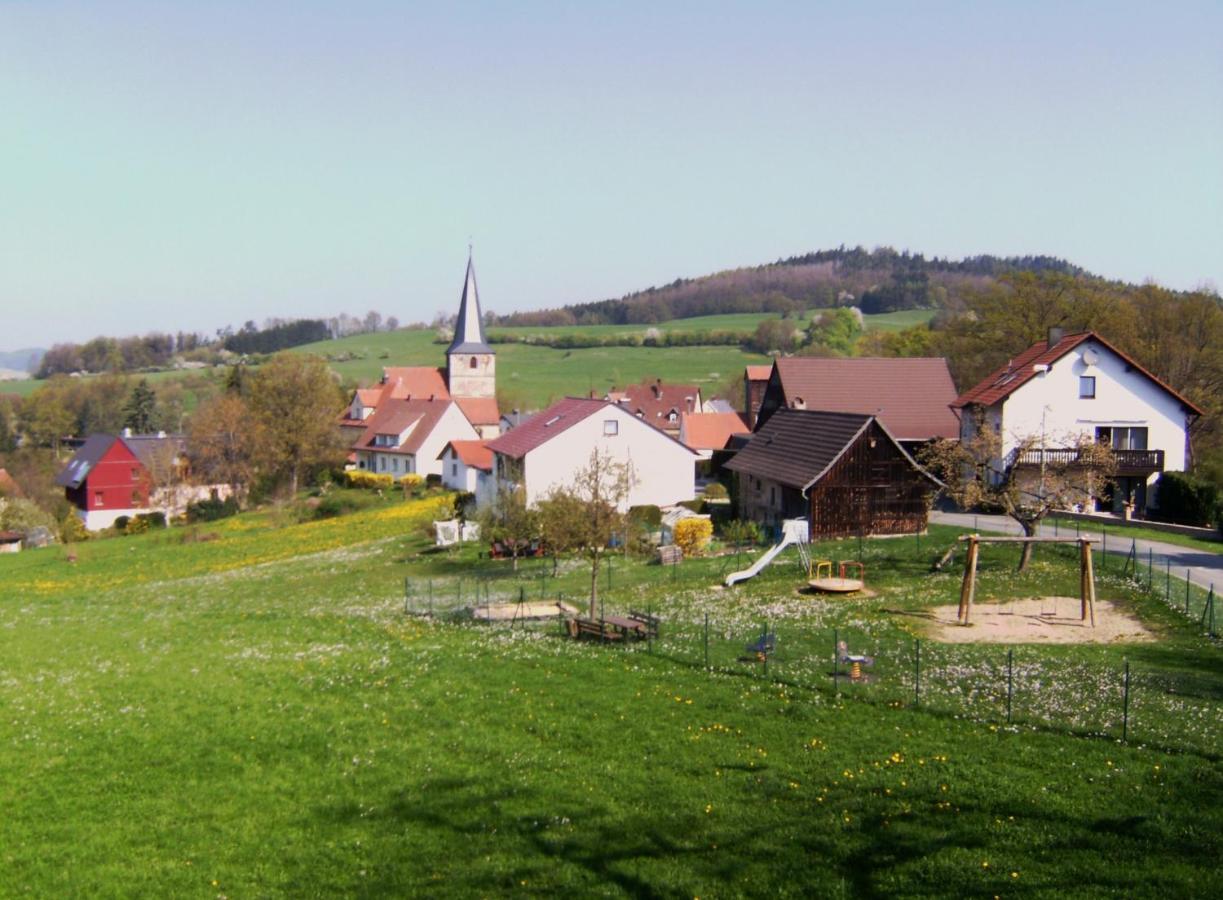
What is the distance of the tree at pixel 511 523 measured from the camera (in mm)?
39062

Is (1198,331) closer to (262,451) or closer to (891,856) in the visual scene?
(891,856)

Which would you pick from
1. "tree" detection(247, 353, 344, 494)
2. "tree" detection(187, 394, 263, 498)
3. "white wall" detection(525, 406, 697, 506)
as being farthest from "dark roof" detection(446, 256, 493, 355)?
"white wall" detection(525, 406, 697, 506)

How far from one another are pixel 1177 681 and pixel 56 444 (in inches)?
5241

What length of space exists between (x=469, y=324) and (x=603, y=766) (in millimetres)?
102548

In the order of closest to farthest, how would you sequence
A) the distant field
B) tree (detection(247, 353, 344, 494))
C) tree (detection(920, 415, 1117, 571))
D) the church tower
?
tree (detection(920, 415, 1117, 571))
tree (detection(247, 353, 344, 494))
the church tower
the distant field

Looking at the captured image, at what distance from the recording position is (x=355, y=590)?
39.5 m

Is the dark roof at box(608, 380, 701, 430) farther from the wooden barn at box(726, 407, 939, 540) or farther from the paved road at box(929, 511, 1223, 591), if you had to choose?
the wooden barn at box(726, 407, 939, 540)

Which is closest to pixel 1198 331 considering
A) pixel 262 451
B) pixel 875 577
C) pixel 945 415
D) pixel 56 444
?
pixel 945 415

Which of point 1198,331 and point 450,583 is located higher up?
point 1198,331

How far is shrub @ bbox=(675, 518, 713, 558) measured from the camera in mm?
42969

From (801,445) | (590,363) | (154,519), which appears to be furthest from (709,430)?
(590,363)

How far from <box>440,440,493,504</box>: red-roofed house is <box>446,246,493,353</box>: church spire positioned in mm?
33273

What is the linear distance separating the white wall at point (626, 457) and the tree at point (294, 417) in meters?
40.6

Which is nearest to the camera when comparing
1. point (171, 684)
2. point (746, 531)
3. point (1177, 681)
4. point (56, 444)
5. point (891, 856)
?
point (891, 856)
